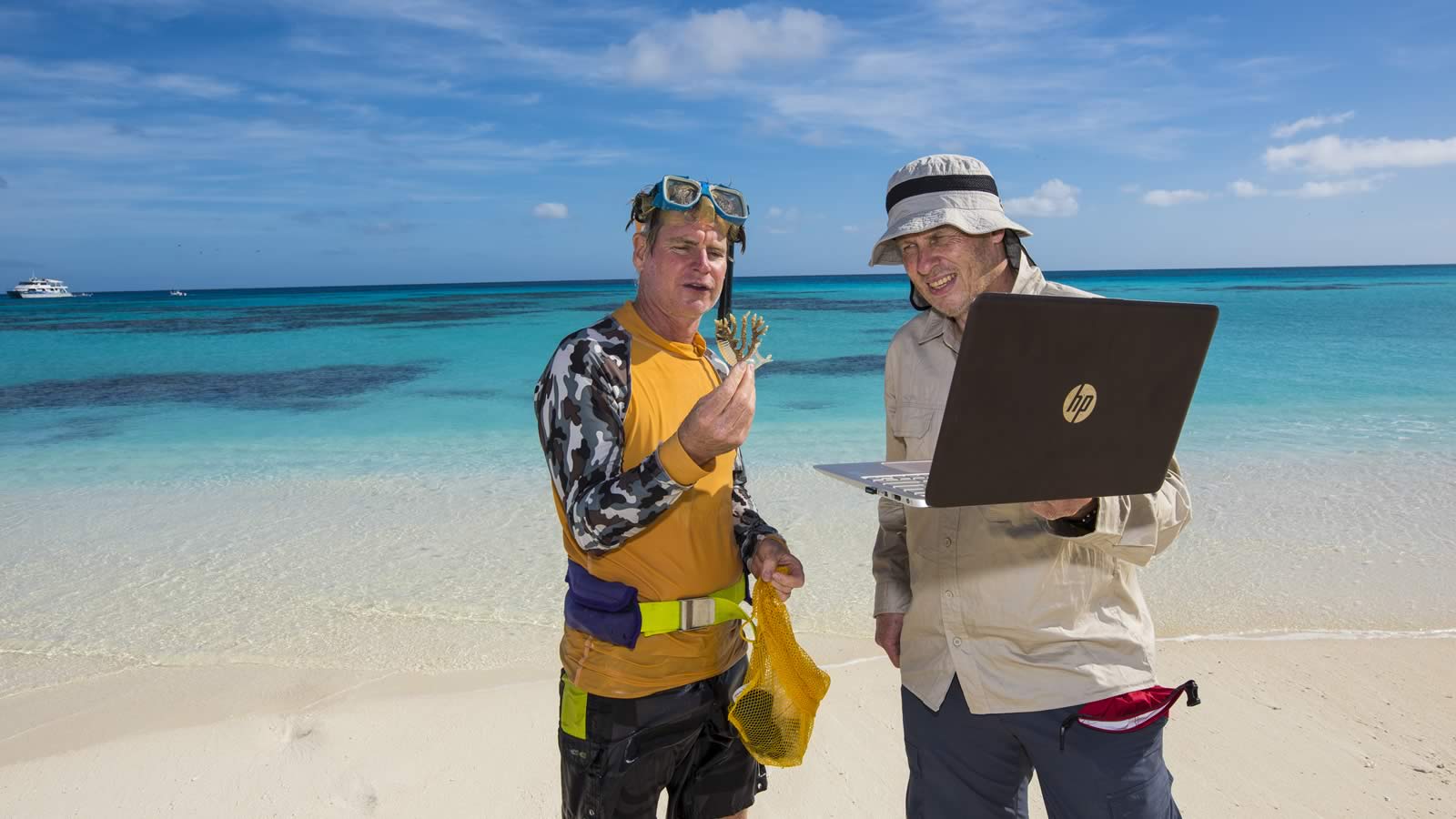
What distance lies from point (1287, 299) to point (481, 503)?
51.3m

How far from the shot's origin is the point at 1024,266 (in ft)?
6.90

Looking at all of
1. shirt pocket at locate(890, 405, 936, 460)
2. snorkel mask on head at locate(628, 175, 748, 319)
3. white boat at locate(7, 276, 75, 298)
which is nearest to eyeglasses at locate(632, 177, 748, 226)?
snorkel mask on head at locate(628, 175, 748, 319)

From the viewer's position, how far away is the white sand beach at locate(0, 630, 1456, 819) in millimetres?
3264

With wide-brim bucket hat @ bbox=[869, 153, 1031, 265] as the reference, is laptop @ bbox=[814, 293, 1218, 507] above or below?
below

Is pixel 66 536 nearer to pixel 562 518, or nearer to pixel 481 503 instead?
pixel 481 503

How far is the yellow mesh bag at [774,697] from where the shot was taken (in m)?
2.16

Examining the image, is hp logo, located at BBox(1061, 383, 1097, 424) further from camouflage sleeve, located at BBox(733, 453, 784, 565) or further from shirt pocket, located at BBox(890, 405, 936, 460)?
camouflage sleeve, located at BBox(733, 453, 784, 565)

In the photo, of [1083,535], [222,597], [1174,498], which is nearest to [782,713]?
[1083,535]

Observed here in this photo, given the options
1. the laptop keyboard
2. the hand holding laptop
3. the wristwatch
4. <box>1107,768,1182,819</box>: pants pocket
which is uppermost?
the laptop keyboard

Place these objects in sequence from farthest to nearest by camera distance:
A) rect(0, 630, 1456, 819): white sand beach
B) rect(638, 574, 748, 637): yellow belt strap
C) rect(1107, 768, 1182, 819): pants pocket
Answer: rect(0, 630, 1456, 819): white sand beach < rect(638, 574, 748, 637): yellow belt strap < rect(1107, 768, 1182, 819): pants pocket

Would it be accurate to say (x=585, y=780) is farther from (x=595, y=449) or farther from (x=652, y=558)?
(x=595, y=449)

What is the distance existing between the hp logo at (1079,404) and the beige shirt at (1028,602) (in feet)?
1.34

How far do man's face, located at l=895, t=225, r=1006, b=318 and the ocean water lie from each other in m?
3.10

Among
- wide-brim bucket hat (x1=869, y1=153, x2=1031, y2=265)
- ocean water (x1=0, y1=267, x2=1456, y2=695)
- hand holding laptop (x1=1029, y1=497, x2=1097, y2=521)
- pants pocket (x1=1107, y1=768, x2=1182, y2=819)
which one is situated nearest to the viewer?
hand holding laptop (x1=1029, y1=497, x2=1097, y2=521)
